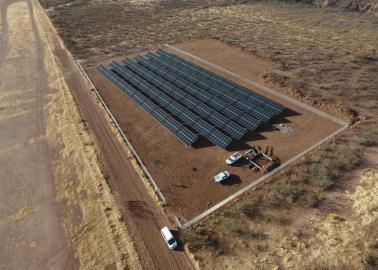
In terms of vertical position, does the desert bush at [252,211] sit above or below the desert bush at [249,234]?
above

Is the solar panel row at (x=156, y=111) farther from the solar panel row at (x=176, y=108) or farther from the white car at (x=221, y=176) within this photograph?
the white car at (x=221, y=176)

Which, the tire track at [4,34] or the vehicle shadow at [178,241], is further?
the tire track at [4,34]

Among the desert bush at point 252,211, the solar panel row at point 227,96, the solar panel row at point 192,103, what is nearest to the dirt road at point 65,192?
the desert bush at point 252,211

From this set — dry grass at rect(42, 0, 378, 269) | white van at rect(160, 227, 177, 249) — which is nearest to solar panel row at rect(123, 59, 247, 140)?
dry grass at rect(42, 0, 378, 269)

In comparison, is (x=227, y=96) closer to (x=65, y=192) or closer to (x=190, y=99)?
(x=190, y=99)

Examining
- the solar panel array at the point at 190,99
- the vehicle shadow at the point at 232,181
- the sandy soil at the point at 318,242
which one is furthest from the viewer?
the solar panel array at the point at 190,99

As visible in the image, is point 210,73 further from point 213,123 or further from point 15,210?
point 15,210

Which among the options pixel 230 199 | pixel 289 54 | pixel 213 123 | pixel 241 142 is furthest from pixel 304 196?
pixel 289 54
